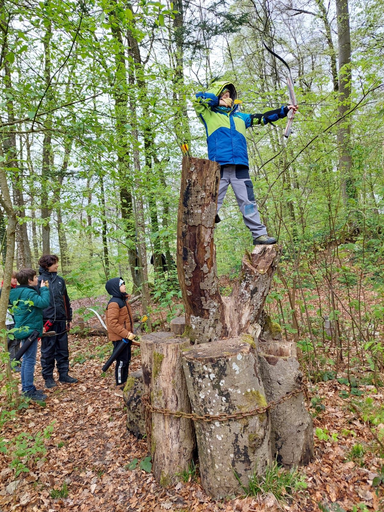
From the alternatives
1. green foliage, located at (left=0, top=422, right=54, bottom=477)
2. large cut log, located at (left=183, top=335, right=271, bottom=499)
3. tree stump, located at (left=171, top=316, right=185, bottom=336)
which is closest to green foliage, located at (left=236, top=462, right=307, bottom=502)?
large cut log, located at (left=183, top=335, right=271, bottom=499)

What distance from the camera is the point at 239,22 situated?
27.6 ft

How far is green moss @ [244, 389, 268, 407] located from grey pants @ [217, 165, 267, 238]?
6.00ft

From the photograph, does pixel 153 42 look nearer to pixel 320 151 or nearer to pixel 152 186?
pixel 152 186

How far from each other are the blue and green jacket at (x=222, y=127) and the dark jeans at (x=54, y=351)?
13.2 ft

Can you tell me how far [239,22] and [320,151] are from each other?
20.2 ft

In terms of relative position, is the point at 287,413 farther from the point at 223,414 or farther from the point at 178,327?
the point at 178,327

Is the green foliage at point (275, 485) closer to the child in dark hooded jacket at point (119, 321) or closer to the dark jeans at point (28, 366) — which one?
the child in dark hooded jacket at point (119, 321)

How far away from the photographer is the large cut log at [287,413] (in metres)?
2.88

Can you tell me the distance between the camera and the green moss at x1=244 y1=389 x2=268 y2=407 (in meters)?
2.58

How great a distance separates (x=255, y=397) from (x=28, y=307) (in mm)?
3760

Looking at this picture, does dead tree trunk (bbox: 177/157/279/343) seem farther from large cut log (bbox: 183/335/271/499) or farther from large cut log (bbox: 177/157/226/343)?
large cut log (bbox: 183/335/271/499)

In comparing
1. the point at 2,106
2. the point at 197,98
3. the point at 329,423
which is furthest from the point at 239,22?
the point at 329,423

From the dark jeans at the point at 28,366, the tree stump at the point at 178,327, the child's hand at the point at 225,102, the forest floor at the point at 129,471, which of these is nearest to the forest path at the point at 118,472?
the forest floor at the point at 129,471

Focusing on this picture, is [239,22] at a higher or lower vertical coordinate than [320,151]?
higher
